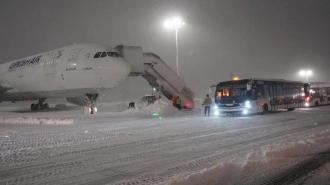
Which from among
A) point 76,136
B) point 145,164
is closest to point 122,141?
point 76,136

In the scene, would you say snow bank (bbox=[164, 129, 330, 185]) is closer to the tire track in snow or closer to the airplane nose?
the tire track in snow

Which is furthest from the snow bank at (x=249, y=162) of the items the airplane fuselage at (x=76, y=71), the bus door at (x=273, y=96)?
the airplane fuselage at (x=76, y=71)

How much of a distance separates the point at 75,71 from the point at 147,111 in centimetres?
602

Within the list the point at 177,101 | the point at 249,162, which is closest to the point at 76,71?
the point at 177,101

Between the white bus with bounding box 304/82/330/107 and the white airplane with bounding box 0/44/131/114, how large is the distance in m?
19.0

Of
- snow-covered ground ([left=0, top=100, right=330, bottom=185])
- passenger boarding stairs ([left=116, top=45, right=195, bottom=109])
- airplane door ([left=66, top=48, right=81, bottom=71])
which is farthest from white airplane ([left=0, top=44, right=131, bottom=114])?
snow-covered ground ([left=0, top=100, right=330, bottom=185])

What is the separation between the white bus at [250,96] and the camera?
20.5 metres

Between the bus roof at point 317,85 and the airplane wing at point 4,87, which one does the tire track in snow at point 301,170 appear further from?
the airplane wing at point 4,87

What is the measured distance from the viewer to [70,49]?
21.9 meters

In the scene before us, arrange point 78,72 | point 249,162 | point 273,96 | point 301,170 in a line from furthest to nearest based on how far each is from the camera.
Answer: point 273,96 < point 78,72 < point 249,162 < point 301,170

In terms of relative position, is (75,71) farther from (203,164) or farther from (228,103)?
(203,164)

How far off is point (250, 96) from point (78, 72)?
11947mm

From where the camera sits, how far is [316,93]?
32688 millimetres

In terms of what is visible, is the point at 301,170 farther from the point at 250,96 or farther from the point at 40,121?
the point at 250,96
